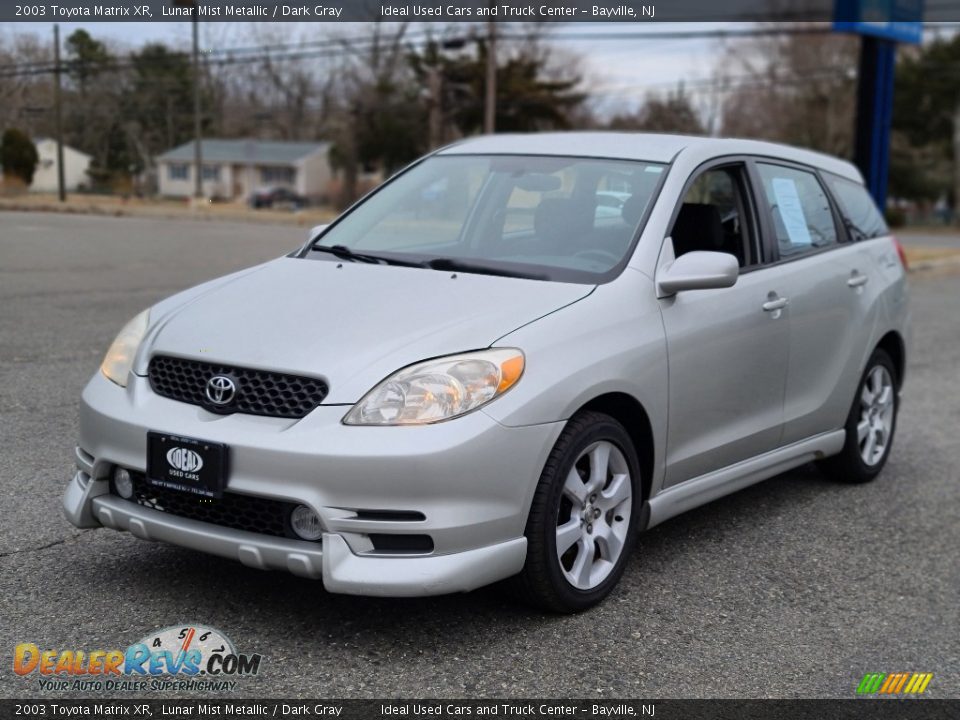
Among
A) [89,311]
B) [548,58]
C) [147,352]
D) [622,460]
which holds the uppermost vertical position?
[548,58]

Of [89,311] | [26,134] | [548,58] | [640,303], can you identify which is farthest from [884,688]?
[548,58]

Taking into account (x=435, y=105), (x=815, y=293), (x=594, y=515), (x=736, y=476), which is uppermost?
(x=435, y=105)

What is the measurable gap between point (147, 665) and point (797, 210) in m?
3.80

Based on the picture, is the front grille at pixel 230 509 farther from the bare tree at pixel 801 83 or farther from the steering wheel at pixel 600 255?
the bare tree at pixel 801 83

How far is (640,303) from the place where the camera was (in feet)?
14.2

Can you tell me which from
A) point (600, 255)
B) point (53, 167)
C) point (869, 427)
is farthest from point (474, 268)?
point (53, 167)

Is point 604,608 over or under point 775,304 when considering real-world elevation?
under

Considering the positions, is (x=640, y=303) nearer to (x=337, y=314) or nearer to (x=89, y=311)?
(x=337, y=314)

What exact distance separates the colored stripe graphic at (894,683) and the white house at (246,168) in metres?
20.7

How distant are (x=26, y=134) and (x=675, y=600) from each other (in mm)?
10541

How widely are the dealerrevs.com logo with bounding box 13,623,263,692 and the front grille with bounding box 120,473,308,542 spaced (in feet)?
1.24

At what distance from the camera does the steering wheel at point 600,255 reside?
14.7ft

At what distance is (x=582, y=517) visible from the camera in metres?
4.04

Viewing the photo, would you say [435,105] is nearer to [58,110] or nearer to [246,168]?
[246,168]
